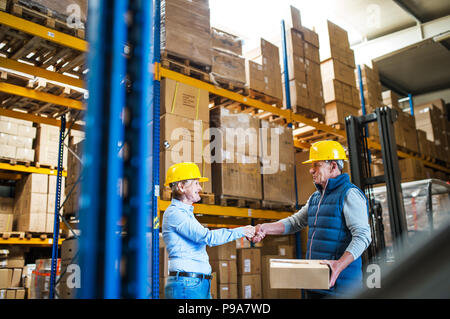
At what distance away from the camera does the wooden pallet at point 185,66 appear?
4922mm

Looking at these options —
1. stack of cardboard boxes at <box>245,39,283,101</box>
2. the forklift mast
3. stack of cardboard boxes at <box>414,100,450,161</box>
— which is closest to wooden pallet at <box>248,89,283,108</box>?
stack of cardboard boxes at <box>245,39,283,101</box>

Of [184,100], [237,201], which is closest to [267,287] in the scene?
[237,201]

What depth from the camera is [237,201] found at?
548 centimetres

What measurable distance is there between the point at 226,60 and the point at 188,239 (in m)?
3.34

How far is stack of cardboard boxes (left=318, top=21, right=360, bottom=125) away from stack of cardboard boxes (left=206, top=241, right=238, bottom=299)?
11.5 ft

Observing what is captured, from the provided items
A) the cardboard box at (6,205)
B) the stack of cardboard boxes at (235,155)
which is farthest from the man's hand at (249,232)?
the cardboard box at (6,205)

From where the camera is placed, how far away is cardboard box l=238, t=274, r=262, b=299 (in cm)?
533

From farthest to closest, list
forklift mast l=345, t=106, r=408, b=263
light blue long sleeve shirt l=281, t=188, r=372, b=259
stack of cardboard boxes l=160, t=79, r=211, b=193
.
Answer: stack of cardboard boxes l=160, t=79, r=211, b=193 < forklift mast l=345, t=106, r=408, b=263 < light blue long sleeve shirt l=281, t=188, r=372, b=259

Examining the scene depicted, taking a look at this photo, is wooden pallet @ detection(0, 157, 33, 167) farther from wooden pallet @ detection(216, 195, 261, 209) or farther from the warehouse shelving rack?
wooden pallet @ detection(216, 195, 261, 209)

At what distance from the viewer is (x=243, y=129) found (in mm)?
5500

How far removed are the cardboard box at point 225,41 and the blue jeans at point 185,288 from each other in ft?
11.8

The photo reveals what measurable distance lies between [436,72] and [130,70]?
1368 centimetres

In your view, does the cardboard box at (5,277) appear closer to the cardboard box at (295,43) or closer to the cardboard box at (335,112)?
the cardboard box at (295,43)
